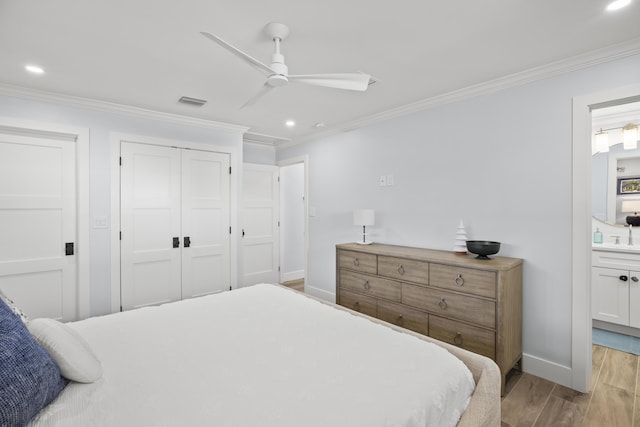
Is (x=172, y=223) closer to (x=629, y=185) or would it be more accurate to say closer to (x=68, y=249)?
(x=68, y=249)

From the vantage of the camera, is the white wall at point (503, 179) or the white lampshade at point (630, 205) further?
the white lampshade at point (630, 205)

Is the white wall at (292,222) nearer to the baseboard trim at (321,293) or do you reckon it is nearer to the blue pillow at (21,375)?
the baseboard trim at (321,293)

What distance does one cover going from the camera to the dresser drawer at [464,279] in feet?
7.48

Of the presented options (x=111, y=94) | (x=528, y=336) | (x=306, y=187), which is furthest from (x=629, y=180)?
(x=111, y=94)

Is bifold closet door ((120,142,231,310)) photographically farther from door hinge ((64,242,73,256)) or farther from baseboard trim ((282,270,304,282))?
baseboard trim ((282,270,304,282))

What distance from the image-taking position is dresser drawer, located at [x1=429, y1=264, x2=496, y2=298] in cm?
228

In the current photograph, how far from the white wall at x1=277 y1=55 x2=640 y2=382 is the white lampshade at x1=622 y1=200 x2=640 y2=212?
2.05 metres

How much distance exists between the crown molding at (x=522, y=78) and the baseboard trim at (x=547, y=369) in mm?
2297

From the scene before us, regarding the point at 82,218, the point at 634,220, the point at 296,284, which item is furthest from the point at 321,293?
the point at 634,220

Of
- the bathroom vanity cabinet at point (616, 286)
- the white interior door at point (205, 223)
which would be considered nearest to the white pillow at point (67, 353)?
the white interior door at point (205, 223)

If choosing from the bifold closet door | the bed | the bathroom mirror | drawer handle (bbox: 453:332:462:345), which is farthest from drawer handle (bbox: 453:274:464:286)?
the bifold closet door

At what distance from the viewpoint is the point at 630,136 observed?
11.1ft

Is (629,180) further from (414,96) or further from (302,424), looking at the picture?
(302,424)

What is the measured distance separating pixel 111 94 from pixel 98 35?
47.5 inches
